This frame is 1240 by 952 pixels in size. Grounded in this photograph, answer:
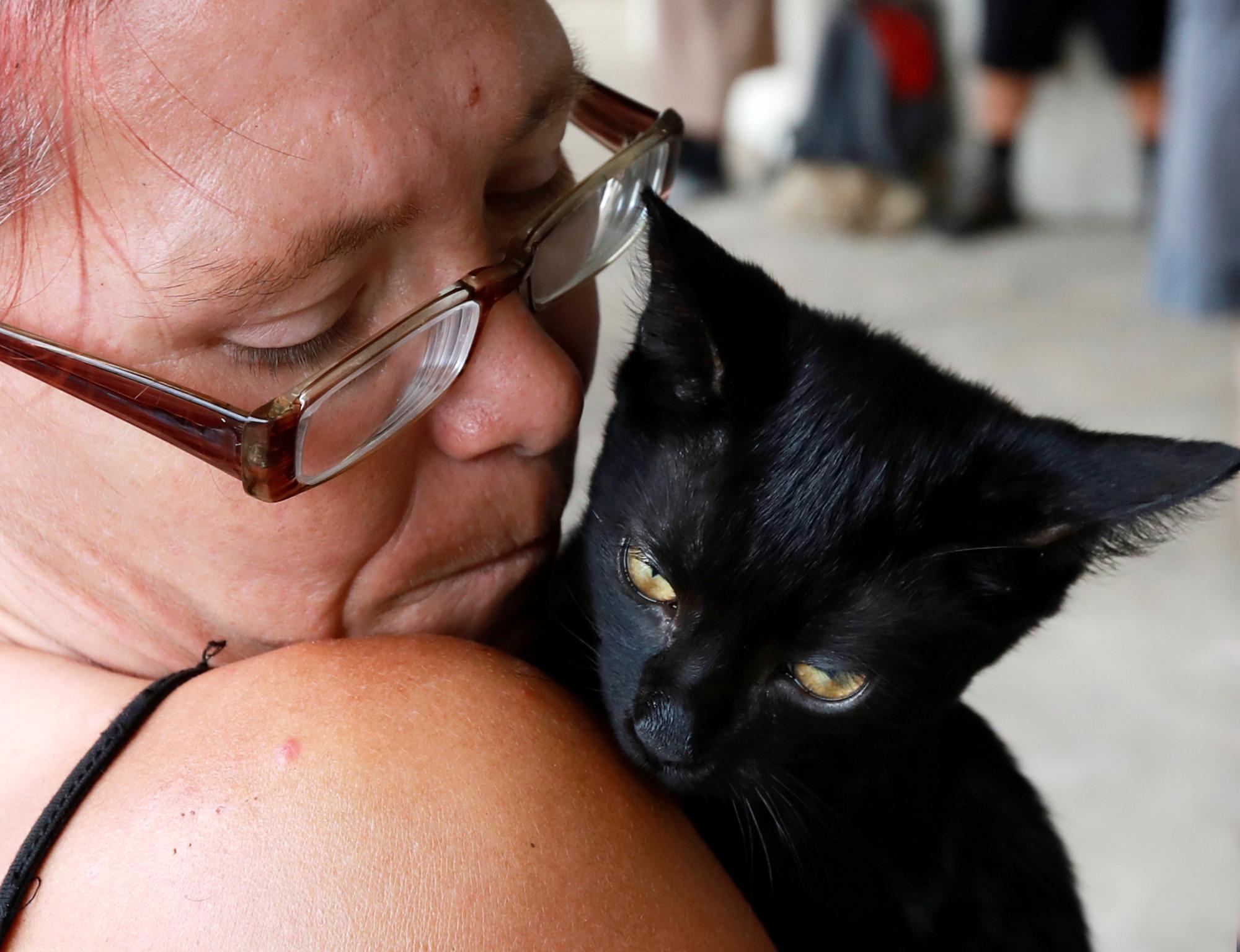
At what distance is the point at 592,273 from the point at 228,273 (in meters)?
0.35

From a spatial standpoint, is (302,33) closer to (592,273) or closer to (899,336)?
(592,273)

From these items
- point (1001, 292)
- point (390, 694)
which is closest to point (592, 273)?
point (390, 694)

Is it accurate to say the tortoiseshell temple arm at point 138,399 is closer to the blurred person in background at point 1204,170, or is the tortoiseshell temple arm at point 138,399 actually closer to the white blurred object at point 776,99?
the blurred person in background at point 1204,170

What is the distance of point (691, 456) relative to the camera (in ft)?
3.29

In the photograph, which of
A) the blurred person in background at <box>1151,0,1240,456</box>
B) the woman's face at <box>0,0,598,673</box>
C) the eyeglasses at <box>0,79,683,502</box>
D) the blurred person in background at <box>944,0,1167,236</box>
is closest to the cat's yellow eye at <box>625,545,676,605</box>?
the woman's face at <box>0,0,598,673</box>

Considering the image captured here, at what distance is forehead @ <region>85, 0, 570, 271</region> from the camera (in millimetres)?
646

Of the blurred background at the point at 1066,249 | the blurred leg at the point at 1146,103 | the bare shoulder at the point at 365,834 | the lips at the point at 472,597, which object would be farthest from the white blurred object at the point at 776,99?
the bare shoulder at the point at 365,834

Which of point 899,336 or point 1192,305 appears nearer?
point 899,336

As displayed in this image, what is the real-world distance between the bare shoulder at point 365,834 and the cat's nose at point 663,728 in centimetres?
11

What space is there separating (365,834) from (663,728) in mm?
303

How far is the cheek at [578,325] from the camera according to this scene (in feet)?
3.22

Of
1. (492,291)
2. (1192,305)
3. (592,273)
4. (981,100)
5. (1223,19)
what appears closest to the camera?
(492,291)

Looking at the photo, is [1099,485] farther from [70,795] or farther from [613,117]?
[70,795]

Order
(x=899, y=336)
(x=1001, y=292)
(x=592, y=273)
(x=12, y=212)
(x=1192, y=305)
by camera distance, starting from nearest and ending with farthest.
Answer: (x=12, y=212), (x=592, y=273), (x=899, y=336), (x=1192, y=305), (x=1001, y=292)
